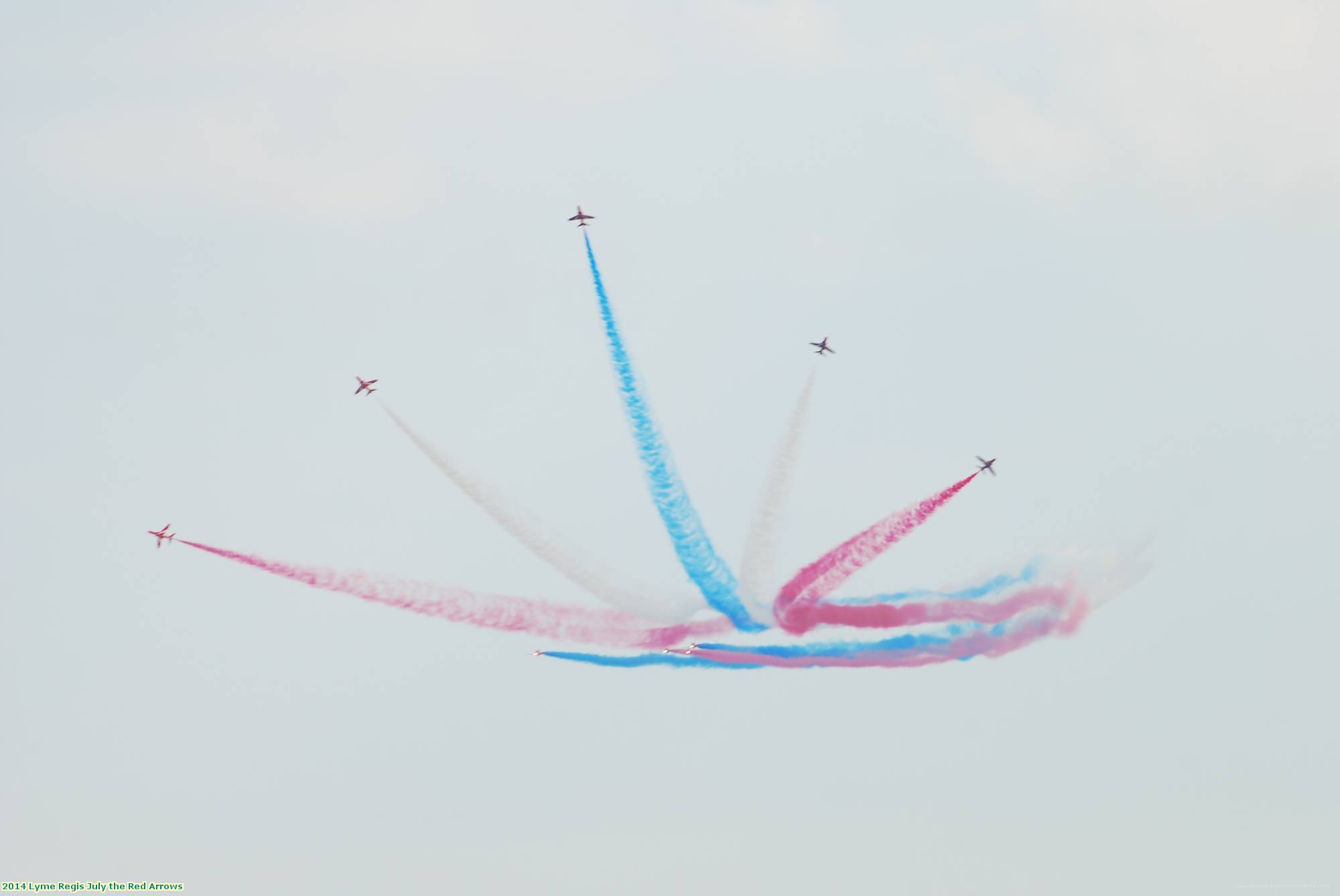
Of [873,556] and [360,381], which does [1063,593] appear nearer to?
[873,556]

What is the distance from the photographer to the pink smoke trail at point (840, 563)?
114 meters

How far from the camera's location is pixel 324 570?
4584 inches

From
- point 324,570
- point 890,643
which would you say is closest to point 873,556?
point 890,643

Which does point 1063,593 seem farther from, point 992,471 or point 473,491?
point 473,491

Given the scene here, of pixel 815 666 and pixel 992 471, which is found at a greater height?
pixel 992 471

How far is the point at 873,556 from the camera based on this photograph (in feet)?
377

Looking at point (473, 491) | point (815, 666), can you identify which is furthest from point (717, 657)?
point (473, 491)

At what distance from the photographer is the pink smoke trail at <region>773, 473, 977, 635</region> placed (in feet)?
376

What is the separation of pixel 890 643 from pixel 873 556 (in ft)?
11.8

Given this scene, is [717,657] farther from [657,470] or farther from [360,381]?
[360,381]

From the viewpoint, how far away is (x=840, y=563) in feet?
378

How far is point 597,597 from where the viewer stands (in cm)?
11606

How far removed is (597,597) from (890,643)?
11.3 metres

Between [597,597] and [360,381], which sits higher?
[360,381]
